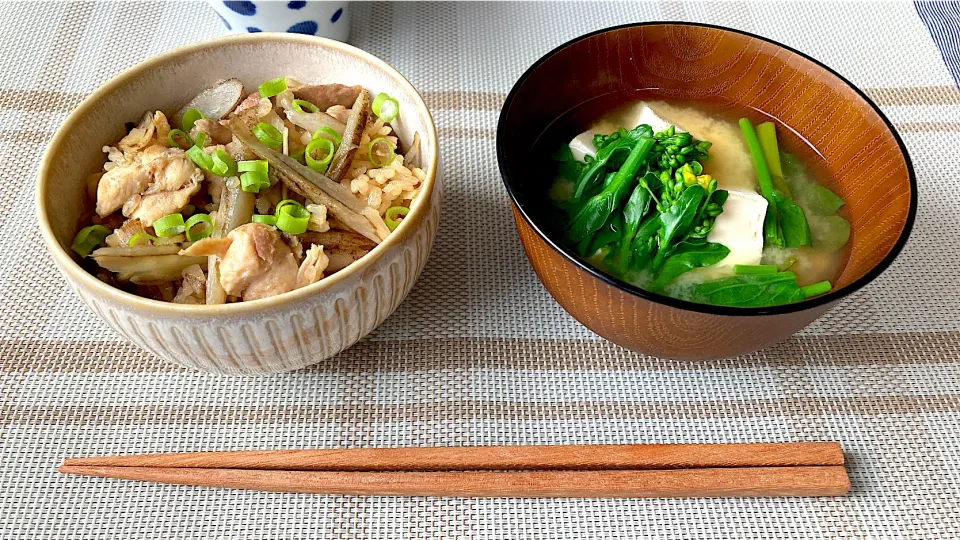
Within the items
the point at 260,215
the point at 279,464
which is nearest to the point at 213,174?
the point at 260,215

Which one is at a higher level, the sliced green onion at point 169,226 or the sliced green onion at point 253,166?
the sliced green onion at point 253,166

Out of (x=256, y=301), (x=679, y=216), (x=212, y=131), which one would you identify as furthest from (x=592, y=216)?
(x=212, y=131)

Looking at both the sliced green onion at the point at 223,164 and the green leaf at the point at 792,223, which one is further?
the green leaf at the point at 792,223

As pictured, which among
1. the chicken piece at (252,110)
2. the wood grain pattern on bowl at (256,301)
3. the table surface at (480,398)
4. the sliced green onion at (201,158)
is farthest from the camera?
the chicken piece at (252,110)

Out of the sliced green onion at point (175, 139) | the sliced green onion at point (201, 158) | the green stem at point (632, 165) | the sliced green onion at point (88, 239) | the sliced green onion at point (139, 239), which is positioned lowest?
the sliced green onion at point (88, 239)

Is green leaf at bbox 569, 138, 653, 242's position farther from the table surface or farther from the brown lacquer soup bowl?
the table surface

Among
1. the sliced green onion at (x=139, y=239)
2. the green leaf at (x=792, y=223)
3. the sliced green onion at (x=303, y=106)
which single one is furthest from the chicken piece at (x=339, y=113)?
the green leaf at (x=792, y=223)

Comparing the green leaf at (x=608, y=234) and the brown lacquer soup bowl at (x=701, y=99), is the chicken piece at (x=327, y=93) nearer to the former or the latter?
the brown lacquer soup bowl at (x=701, y=99)
